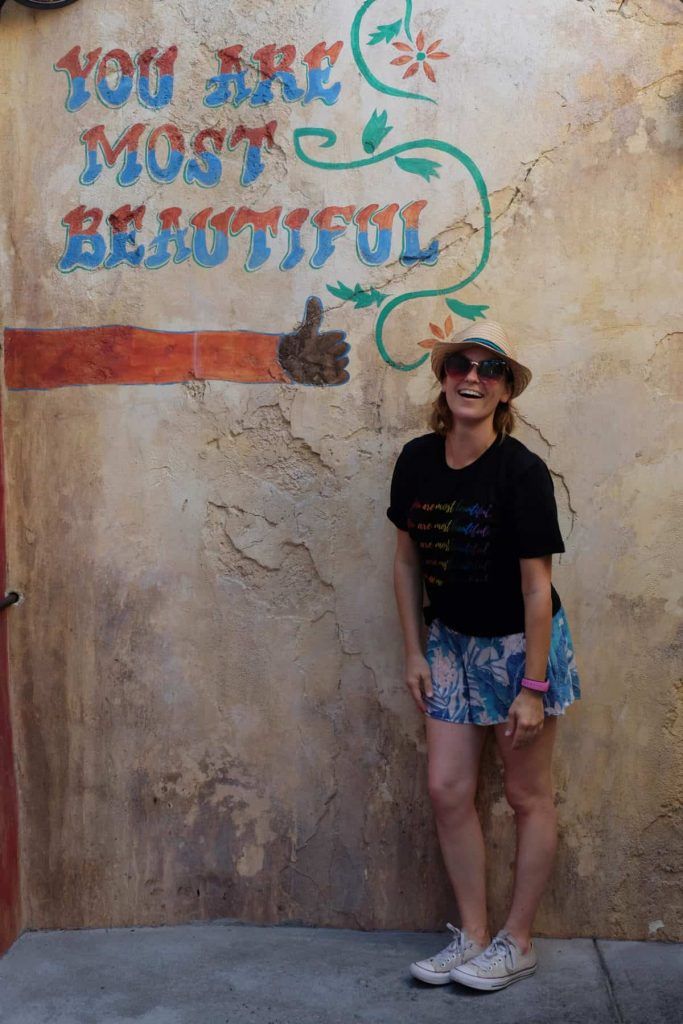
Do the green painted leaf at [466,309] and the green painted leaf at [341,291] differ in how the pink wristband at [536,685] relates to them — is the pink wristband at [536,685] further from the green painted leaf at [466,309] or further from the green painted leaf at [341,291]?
the green painted leaf at [341,291]

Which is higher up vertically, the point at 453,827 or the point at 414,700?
the point at 414,700

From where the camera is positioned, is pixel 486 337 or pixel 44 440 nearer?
pixel 486 337

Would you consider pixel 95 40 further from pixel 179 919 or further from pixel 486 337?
pixel 179 919

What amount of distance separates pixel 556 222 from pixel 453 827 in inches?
70.8

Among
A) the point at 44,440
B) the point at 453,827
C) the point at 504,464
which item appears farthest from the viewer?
the point at 44,440

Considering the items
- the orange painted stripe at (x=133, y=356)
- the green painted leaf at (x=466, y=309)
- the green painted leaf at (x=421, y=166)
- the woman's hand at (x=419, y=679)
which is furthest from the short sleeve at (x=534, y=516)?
the green painted leaf at (x=421, y=166)

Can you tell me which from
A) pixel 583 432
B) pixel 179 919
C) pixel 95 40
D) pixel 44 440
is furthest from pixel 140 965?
pixel 95 40

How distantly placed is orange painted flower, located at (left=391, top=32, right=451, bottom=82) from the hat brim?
2.74 ft

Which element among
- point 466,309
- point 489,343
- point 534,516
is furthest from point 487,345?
point 534,516

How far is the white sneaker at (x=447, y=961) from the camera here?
3.22 m

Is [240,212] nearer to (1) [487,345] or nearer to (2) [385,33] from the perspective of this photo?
(2) [385,33]

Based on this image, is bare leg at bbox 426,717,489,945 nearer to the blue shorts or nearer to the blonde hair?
the blue shorts

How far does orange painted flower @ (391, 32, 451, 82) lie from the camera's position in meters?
3.38

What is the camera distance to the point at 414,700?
345 cm
